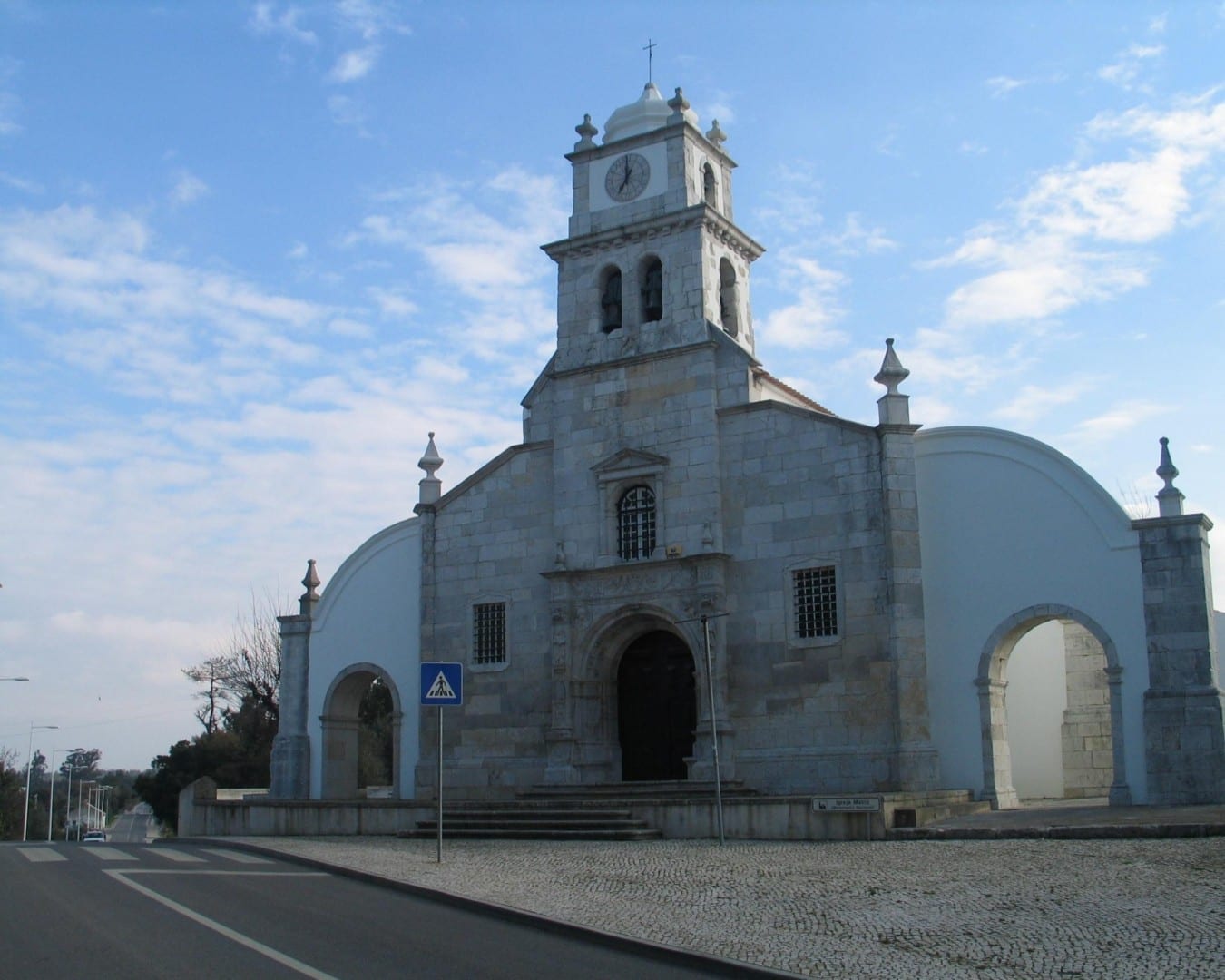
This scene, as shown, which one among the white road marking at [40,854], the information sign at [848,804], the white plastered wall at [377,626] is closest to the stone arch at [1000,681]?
the information sign at [848,804]

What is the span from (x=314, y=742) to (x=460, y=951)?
20.6 m

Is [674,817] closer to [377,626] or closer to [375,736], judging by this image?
[377,626]

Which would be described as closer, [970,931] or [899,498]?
[970,931]

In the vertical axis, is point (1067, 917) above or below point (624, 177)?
below

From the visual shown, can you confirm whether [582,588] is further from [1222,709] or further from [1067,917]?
[1067,917]

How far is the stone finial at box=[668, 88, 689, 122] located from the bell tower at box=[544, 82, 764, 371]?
26 mm

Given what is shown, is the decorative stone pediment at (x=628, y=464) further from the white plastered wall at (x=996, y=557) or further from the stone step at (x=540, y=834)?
the stone step at (x=540, y=834)

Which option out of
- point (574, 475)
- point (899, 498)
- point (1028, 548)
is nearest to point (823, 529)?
point (899, 498)

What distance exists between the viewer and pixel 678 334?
25.9 metres

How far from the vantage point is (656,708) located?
84.5 ft

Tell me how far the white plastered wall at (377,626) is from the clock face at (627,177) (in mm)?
8344

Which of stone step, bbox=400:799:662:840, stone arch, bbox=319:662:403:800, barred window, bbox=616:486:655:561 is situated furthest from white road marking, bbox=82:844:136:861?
barred window, bbox=616:486:655:561

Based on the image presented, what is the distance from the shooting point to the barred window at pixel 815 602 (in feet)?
77.6

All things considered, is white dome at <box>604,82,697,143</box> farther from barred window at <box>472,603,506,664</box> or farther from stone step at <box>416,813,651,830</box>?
stone step at <box>416,813,651,830</box>
